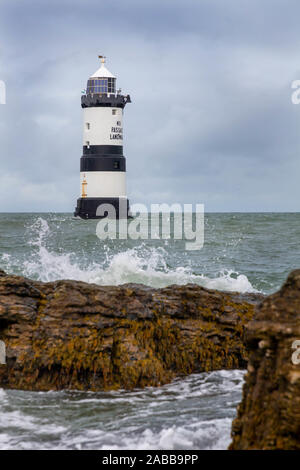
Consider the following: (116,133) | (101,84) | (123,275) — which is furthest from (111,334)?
(101,84)

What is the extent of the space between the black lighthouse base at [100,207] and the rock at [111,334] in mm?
23162

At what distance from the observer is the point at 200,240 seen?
2312 centimetres

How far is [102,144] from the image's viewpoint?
29.0 m

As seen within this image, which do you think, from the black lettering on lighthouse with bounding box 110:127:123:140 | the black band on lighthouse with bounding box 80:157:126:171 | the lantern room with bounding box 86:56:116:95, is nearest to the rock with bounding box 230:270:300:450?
the black band on lighthouse with bounding box 80:157:126:171

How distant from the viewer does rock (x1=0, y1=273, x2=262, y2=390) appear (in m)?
5.70

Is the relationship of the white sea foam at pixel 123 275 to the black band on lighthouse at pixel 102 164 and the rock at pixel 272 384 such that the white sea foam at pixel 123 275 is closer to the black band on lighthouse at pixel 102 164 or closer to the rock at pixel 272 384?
the rock at pixel 272 384

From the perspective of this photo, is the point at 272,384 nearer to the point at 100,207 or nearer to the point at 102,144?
the point at 102,144

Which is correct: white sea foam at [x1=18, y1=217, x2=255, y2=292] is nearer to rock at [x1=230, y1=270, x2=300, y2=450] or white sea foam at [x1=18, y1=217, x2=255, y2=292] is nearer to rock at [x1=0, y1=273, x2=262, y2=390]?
rock at [x1=0, y1=273, x2=262, y2=390]

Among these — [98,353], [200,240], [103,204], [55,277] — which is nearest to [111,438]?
[98,353]

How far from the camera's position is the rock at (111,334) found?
5.70 m

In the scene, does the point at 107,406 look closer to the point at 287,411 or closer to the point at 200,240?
the point at 287,411

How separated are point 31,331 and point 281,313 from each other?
2744 millimetres

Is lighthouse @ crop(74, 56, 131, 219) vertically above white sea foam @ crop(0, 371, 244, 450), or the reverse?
lighthouse @ crop(74, 56, 131, 219)

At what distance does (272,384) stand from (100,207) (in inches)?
1046
